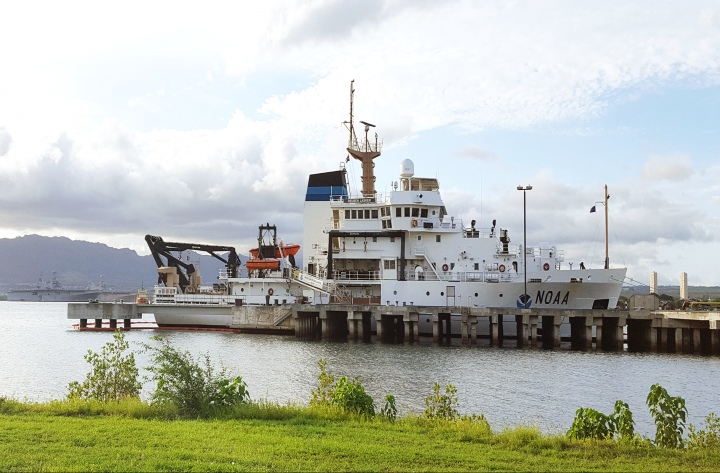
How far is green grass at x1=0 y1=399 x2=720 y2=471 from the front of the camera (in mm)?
8805

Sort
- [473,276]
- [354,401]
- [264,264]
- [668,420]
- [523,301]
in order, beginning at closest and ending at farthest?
[668,420]
[354,401]
[523,301]
[473,276]
[264,264]

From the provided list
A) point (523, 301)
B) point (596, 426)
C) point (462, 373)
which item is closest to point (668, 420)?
point (596, 426)

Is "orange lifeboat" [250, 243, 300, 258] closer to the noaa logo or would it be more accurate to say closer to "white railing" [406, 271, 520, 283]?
"white railing" [406, 271, 520, 283]

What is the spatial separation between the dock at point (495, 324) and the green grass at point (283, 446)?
2500cm

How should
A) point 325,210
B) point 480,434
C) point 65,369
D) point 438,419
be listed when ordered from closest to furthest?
point 480,434 < point 438,419 < point 65,369 < point 325,210

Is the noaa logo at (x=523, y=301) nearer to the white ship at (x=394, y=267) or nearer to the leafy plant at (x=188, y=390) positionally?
the white ship at (x=394, y=267)

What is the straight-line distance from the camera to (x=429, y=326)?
42.7m

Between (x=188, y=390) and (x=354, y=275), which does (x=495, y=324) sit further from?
(x=188, y=390)

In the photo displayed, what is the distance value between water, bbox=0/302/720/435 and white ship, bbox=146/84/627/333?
494 cm

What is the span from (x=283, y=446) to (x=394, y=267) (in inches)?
1284

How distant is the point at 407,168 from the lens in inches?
1730

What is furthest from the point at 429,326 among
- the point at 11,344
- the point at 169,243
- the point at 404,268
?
the point at 11,344

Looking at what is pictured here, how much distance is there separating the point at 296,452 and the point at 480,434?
12.2ft

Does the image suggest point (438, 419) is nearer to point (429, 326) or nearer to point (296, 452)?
point (296, 452)
